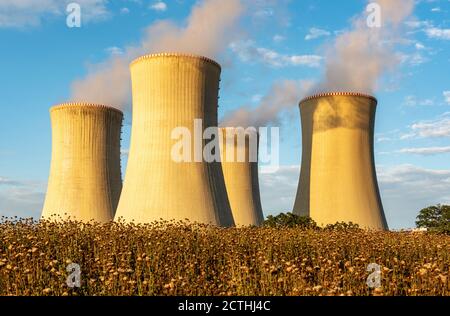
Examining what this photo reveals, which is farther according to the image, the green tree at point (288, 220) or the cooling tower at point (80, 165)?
the cooling tower at point (80, 165)

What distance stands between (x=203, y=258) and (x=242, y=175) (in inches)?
614

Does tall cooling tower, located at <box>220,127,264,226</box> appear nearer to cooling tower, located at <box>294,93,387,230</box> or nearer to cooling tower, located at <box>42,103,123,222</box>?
cooling tower, located at <box>294,93,387,230</box>

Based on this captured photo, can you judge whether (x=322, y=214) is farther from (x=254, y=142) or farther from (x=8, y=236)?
(x=8, y=236)

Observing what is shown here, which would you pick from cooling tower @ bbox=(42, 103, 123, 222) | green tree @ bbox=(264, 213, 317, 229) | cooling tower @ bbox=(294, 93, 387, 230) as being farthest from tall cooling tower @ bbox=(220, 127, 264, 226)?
cooling tower @ bbox=(42, 103, 123, 222)

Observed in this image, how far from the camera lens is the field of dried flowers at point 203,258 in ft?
20.9

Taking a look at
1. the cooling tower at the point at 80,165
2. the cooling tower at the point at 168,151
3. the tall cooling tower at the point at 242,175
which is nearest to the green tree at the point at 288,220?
the cooling tower at the point at 168,151

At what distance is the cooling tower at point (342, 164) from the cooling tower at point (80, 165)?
794 cm

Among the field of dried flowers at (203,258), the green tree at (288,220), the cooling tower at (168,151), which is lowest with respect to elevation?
A: the field of dried flowers at (203,258)

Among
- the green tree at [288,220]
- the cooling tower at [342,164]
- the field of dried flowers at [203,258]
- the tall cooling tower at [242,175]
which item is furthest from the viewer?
the tall cooling tower at [242,175]

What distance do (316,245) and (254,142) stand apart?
16540 mm

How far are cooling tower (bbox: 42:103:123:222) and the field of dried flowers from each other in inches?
376

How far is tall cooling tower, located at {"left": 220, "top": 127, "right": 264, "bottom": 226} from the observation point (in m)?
23.8

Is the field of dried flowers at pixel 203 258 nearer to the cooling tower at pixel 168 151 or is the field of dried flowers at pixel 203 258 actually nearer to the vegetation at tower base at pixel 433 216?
the cooling tower at pixel 168 151
